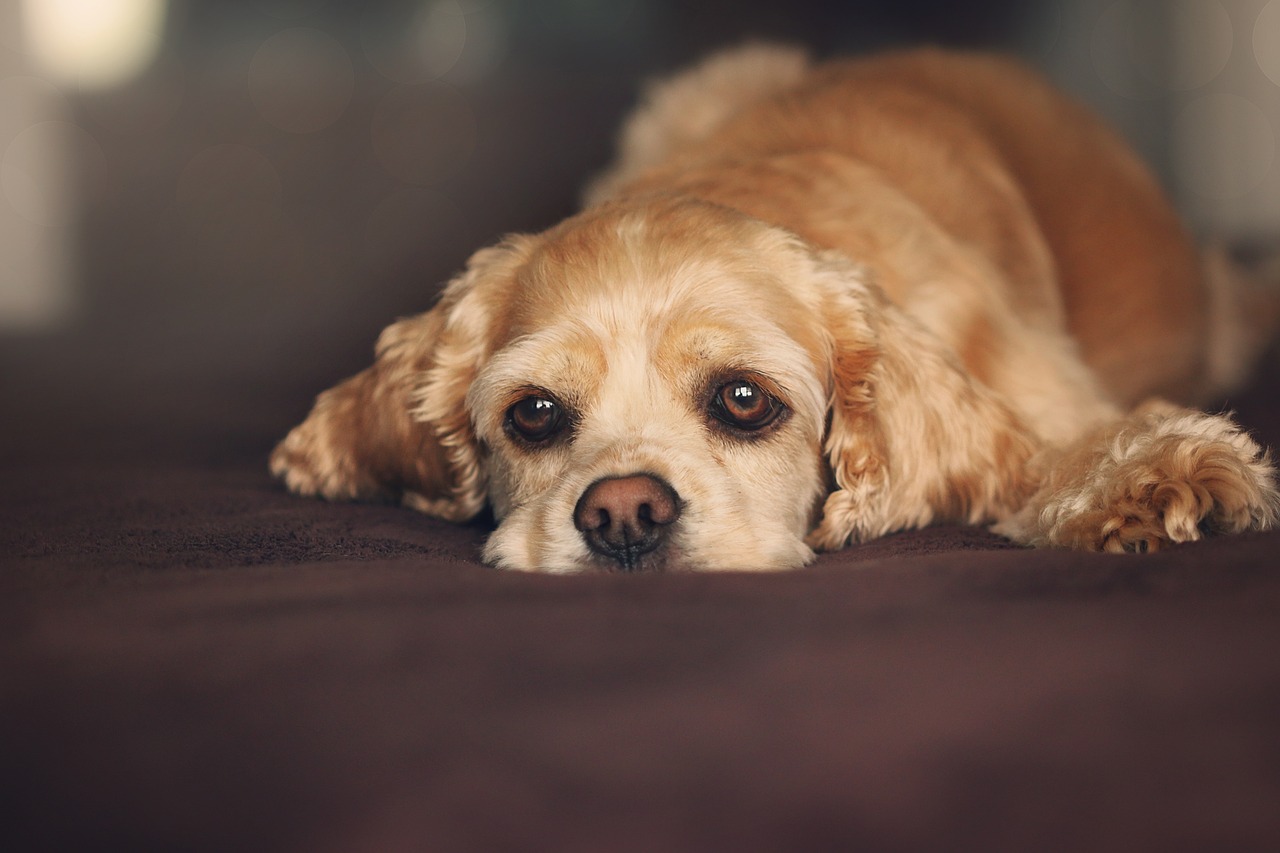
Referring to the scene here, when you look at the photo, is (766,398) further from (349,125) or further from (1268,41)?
(1268,41)

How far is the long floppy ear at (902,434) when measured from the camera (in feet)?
6.95

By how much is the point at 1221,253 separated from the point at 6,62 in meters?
5.52

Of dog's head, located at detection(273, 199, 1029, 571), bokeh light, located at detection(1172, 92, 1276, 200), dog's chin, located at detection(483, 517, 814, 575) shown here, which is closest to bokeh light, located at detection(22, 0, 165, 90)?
dog's head, located at detection(273, 199, 1029, 571)

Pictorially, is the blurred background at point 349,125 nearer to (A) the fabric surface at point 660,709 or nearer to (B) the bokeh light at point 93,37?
(B) the bokeh light at point 93,37

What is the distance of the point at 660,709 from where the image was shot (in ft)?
3.40

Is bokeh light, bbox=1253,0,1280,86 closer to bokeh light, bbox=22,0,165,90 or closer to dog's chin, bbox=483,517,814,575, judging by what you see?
dog's chin, bbox=483,517,814,575

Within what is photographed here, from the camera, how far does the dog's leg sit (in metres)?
1.66

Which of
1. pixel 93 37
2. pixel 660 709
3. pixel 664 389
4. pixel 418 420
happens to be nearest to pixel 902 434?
pixel 664 389

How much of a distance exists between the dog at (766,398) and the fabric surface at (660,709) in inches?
14.0

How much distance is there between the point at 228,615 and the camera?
1289 millimetres

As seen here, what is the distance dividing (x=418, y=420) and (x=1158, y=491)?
57.1 inches

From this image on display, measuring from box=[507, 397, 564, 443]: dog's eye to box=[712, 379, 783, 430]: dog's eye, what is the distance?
0.97 ft

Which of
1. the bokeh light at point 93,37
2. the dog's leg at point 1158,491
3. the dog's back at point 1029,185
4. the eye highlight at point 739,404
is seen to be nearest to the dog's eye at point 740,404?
the eye highlight at point 739,404

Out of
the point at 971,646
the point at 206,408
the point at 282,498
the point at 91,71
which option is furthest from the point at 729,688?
the point at 91,71
